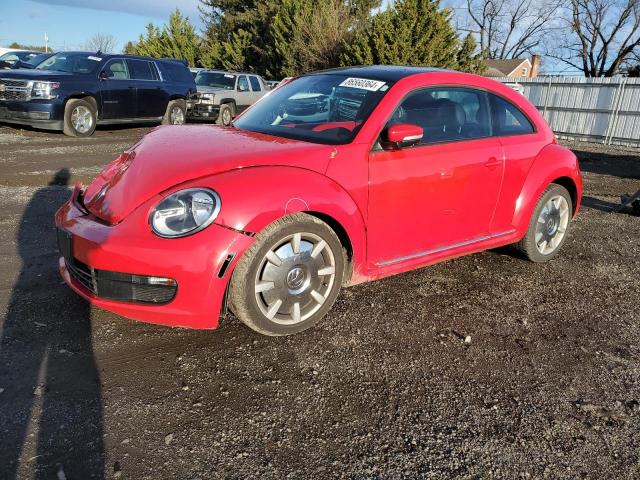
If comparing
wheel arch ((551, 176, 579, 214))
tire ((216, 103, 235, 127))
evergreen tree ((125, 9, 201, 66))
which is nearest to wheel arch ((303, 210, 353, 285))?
wheel arch ((551, 176, 579, 214))

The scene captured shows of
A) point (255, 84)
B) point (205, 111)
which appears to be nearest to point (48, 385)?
point (205, 111)

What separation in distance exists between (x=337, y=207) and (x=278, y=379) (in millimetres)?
1056

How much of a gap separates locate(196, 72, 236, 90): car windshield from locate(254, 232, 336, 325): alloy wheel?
14467 mm

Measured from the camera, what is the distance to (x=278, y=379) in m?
2.72

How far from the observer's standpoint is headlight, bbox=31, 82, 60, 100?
11.1 meters

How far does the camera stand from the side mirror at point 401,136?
3238mm

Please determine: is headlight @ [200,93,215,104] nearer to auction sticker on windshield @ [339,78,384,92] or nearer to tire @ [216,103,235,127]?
tire @ [216,103,235,127]

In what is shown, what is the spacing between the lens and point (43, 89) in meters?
11.2

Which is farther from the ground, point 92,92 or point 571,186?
point 92,92

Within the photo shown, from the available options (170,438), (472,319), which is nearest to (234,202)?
(170,438)

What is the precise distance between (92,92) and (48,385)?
11189mm

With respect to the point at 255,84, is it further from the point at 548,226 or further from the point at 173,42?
the point at 173,42

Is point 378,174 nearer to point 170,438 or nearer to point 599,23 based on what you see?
point 170,438

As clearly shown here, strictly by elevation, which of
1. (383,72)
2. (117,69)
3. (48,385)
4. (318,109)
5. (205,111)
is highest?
(117,69)
